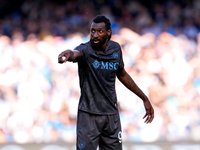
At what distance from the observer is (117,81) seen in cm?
624

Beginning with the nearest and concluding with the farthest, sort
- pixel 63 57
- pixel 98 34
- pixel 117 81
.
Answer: pixel 63 57 → pixel 98 34 → pixel 117 81

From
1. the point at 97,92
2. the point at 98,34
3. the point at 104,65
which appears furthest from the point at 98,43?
the point at 97,92

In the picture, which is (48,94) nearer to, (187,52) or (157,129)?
(157,129)

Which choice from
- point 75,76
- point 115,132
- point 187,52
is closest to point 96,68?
point 115,132

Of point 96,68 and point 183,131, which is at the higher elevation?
point 96,68

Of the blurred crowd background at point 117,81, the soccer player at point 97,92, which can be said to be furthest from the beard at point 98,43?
the blurred crowd background at point 117,81

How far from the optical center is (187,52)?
20.7ft

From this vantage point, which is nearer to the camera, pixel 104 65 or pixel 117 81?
pixel 104 65

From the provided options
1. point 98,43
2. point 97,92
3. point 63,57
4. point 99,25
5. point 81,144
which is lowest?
point 81,144

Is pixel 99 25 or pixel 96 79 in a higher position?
pixel 99 25

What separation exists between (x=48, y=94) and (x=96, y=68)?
11.0 ft

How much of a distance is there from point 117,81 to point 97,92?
3300mm

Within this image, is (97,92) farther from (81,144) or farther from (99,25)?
(99,25)

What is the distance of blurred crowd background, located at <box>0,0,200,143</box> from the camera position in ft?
20.1
